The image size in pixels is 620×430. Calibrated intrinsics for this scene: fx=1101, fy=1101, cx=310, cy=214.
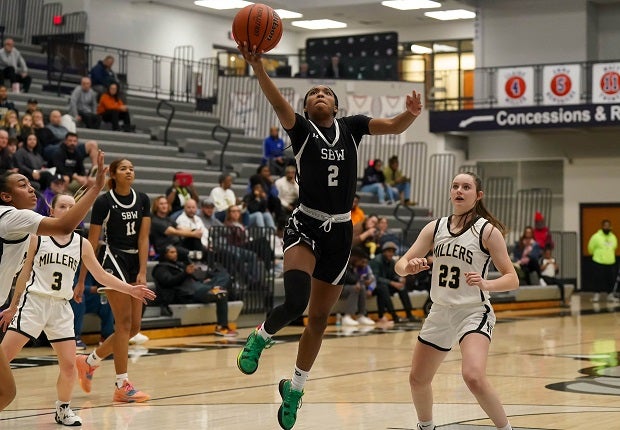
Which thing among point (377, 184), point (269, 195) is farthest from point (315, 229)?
point (377, 184)

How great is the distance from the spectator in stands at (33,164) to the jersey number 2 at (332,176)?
31.3 ft

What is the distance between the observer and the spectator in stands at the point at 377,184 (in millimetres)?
25045

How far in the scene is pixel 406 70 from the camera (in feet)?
99.1

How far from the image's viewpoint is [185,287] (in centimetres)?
1580

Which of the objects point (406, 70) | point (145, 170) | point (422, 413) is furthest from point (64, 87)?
point (422, 413)

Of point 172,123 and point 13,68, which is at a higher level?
point 13,68

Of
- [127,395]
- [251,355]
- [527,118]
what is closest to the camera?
[251,355]

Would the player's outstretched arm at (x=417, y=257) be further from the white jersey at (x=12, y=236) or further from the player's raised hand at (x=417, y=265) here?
the white jersey at (x=12, y=236)

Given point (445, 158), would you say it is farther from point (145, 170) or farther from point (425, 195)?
point (145, 170)

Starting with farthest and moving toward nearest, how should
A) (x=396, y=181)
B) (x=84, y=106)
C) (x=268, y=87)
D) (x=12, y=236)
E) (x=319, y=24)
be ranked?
(x=319, y=24), (x=396, y=181), (x=84, y=106), (x=268, y=87), (x=12, y=236)

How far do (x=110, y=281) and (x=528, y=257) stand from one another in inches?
672

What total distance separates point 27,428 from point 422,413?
3008mm

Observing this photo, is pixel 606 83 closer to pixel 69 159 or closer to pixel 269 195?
pixel 269 195

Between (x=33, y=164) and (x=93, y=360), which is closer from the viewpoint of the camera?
(x=93, y=360)
